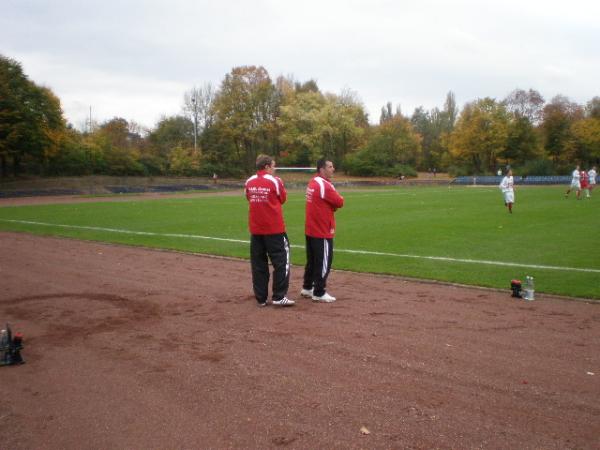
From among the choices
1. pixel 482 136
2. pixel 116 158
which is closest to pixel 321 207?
pixel 116 158

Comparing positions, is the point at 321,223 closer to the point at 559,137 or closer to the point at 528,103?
the point at 559,137

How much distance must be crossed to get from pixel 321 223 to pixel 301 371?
3.34 metres

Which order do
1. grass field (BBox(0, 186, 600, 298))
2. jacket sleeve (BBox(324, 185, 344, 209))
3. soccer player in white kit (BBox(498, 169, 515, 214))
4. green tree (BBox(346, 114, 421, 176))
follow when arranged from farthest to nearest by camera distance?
green tree (BBox(346, 114, 421, 176)), soccer player in white kit (BBox(498, 169, 515, 214)), grass field (BBox(0, 186, 600, 298)), jacket sleeve (BBox(324, 185, 344, 209))

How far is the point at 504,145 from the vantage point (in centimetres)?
7431

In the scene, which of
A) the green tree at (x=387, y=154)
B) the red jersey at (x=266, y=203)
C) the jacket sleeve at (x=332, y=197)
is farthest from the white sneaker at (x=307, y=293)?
the green tree at (x=387, y=154)

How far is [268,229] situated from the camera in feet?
25.0

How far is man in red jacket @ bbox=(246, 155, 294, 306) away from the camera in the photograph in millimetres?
7586

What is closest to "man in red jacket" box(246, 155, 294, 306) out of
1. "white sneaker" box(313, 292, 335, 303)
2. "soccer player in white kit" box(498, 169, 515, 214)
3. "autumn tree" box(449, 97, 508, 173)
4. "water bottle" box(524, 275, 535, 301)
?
"white sneaker" box(313, 292, 335, 303)

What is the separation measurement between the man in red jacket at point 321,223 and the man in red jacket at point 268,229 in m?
0.48

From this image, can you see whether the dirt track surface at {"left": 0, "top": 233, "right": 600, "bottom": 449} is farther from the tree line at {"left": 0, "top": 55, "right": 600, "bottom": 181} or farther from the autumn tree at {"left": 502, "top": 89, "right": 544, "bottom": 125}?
the autumn tree at {"left": 502, "top": 89, "right": 544, "bottom": 125}

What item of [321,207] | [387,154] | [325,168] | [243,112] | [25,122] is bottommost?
[321,207]

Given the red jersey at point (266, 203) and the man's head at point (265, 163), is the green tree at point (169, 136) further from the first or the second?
the red jersey at point (266, 203)

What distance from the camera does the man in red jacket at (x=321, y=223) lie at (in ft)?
25.7

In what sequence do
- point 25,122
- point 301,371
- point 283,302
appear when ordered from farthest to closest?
point 25,122
point 283,302
point 301,371
